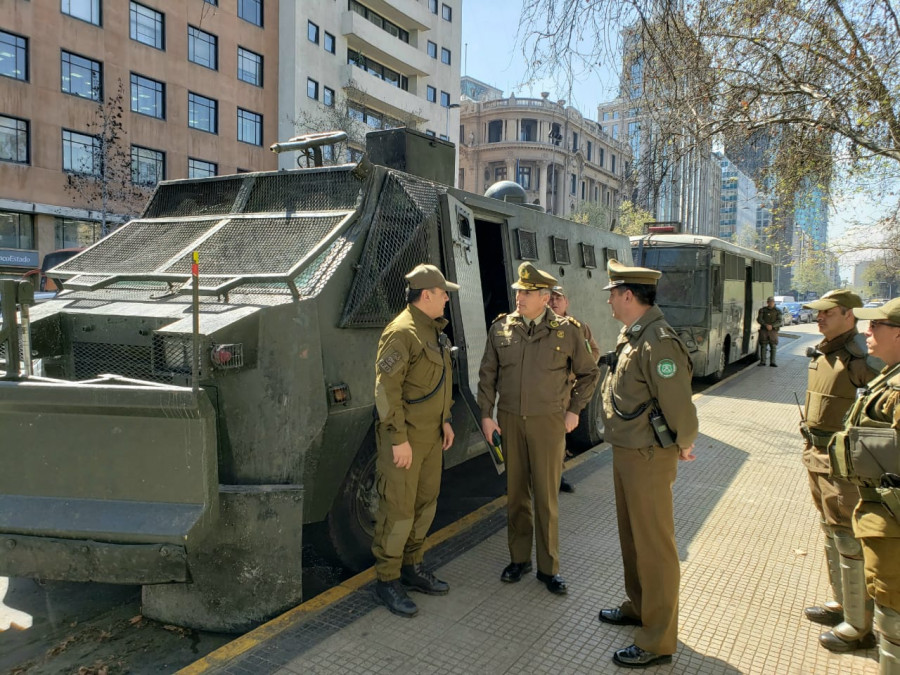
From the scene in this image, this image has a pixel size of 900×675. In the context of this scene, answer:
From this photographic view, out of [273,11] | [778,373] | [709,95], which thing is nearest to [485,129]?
[273,11]

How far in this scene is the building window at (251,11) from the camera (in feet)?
98.0

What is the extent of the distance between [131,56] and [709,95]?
23.3 metres

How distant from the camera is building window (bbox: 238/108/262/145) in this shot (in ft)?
98.8

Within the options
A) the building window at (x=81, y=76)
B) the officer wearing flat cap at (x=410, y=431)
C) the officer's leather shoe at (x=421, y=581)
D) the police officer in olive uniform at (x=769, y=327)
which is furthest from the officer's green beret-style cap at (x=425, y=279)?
the building window at (x=81, y=76)

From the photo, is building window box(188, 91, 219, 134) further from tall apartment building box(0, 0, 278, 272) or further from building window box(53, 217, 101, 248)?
building window box(53, 217, 101, 248)

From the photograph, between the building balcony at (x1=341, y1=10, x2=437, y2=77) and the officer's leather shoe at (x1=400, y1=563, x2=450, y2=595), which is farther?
the building balcony at (x1=341, y1=10, x2=437, y2=77)

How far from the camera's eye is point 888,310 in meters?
3.10

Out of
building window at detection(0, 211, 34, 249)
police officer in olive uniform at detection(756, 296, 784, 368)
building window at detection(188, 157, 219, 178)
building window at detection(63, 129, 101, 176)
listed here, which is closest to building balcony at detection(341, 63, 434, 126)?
building window at detection(188, 157, 219, 178)

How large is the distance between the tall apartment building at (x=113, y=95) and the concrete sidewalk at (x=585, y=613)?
18.8m

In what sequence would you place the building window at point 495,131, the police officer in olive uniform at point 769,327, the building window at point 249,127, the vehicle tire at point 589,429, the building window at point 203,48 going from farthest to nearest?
the building window at point 495,131 < the building window at point 249,127 < the building window at point 203,48 < the police officer in olive uniform at point 769,327 < the vehicle tire at point 589,429

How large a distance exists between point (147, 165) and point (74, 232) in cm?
379

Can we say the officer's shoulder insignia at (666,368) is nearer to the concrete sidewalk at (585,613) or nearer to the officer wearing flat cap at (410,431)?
the officer wearing flat cap at (410,431)

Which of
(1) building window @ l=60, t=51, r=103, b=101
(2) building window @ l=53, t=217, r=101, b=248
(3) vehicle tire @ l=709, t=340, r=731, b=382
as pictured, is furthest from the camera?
(2) building window @ l=53, t=217, r=101, b=248

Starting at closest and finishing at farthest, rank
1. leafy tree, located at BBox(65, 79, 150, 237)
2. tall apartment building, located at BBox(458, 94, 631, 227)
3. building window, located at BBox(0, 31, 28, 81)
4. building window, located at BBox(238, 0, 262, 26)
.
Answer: building window, located at BBox(0, 31, 28, 81) → leafy tree, located at BBox(65, 79, 150, 237) → building window, located at BBox(238, 0, 262, 26) → tall apartment building, located at BBox(458, 94, 631, 227)
